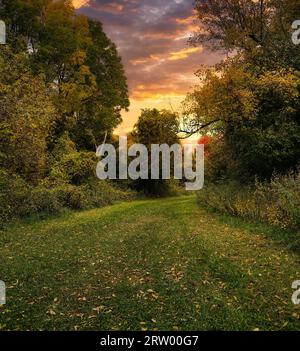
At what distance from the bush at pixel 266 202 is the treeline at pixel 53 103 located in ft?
32.1

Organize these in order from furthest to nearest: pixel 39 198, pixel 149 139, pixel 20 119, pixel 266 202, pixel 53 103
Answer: pixel 149 139
pixel 53 103
pixel 39 198
pixel 266 202
pixel 20 119

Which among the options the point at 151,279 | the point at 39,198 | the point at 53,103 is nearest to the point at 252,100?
the point at 39,198

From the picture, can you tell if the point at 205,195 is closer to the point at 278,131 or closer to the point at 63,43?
the point at 278,131

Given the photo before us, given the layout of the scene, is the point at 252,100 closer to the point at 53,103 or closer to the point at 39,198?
the point at 39,198

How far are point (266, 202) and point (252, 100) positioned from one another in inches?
271

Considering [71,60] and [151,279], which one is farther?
[71,60]

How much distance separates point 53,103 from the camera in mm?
29547

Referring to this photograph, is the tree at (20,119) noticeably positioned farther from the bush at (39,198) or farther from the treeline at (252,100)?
the treeline at (252,100)

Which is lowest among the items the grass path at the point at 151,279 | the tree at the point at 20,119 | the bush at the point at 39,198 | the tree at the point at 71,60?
the grass path at the point at 151,279

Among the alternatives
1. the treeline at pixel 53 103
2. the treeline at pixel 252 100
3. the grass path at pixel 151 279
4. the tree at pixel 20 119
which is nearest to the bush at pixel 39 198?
the treeline at pixel 53 103

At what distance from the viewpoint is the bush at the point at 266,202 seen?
13734mm

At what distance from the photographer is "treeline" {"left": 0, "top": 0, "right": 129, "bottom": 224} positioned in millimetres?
18234

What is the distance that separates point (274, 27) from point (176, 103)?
840cm

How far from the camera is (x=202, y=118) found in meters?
24.0
